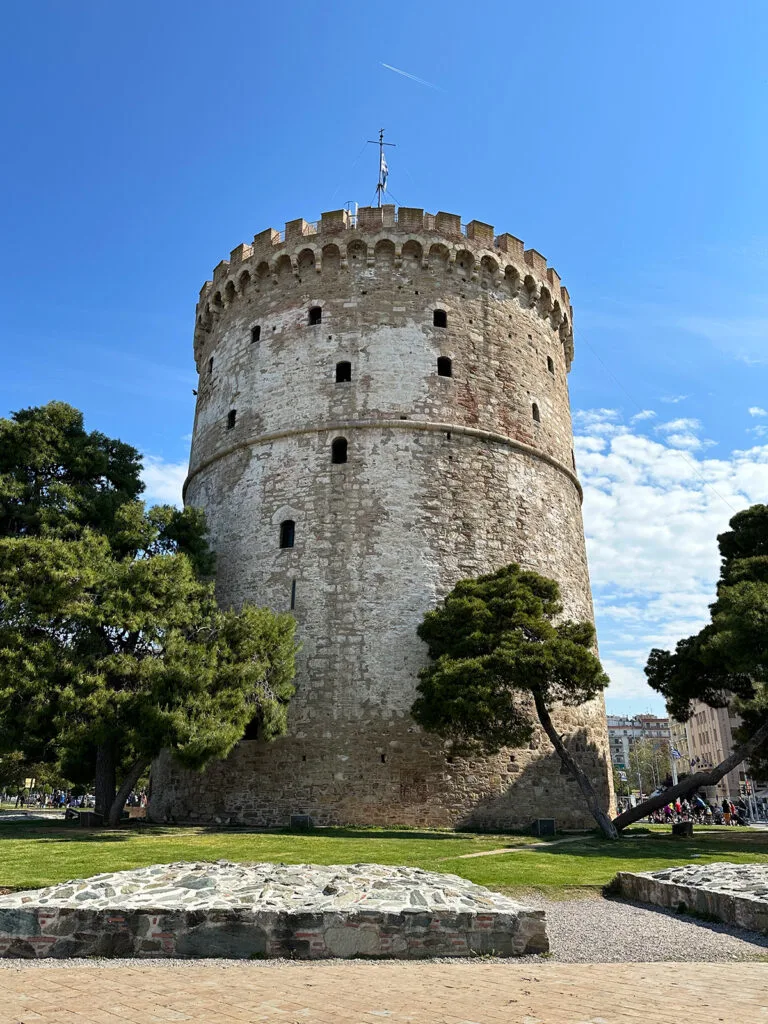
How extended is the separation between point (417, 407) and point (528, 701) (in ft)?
24.8

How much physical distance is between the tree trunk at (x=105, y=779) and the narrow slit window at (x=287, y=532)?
590 cm

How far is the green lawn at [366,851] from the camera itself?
30.7 ft

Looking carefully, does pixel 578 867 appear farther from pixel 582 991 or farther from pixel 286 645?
pixel 286 645

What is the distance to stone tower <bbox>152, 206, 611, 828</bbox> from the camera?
16.8 meters

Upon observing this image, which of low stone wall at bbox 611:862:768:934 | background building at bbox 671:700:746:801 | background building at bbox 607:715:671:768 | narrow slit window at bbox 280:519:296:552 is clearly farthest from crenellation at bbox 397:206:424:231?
background building at bbox 607:715:671:768

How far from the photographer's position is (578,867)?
34.7 feet

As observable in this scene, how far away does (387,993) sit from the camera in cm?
454

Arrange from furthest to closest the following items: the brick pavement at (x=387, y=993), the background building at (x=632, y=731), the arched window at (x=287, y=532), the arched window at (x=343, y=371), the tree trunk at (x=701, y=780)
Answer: the background building at (x=632, y=731) < the arched window at (x=343, y=371) < the arched window at (x=287, y=532) < the tree trunk at (x=701, y=780) < the brick pavement at (x=387, y=993)

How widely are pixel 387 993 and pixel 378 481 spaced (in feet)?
48.3

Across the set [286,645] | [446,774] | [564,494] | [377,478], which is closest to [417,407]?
[377,478]

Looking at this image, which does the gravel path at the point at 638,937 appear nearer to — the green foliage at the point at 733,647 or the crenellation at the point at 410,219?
the green foliage at the point at 733,647

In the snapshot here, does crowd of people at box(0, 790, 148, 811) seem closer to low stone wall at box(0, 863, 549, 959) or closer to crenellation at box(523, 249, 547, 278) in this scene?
crenellation at box(523, 249, 547, 278)

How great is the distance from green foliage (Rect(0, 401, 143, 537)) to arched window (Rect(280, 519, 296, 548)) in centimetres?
360

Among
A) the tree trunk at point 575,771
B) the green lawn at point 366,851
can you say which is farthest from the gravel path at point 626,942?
the tree trunk at point 575,771
